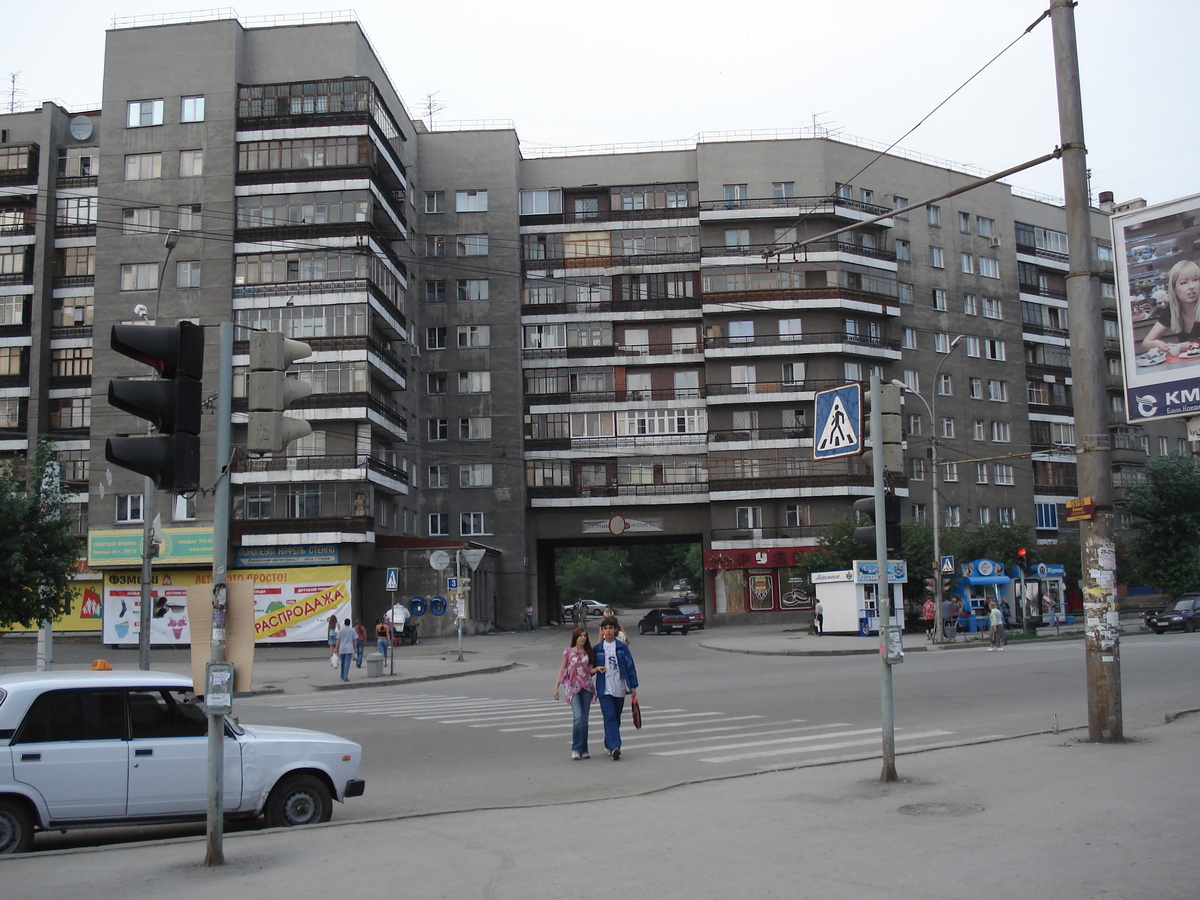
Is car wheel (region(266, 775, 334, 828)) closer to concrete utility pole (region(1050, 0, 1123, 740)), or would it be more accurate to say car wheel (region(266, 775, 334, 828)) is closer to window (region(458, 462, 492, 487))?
concrete utility pole (region(1050, 0, 1123, 740))

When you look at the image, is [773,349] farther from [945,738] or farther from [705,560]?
[945,738]

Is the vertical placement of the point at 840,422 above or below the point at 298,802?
above

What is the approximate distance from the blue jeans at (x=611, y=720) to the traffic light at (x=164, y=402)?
24.4 ft

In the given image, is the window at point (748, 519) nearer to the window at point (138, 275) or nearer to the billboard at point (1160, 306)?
the window at point (138, 275)

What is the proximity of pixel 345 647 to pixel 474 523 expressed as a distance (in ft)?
111

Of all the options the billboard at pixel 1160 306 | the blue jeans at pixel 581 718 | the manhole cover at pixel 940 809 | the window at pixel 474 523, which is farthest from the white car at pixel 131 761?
the window at pixel 474 523

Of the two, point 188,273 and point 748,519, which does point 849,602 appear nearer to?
point 748,519

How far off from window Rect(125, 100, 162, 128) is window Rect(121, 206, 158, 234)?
434 centimetres

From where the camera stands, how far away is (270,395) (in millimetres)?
7691

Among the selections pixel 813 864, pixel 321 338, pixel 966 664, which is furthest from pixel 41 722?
pixel 321 338

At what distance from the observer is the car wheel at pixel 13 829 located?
28.1 feet

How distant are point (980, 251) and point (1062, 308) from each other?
9425mm

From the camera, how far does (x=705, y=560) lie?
61250mm

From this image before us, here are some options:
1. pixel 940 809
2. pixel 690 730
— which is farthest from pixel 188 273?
pixel 940 809
